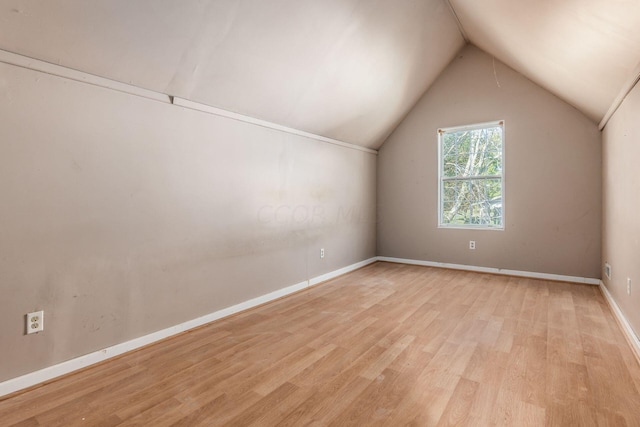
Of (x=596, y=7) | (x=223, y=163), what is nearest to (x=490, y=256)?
(x=596, y=7)

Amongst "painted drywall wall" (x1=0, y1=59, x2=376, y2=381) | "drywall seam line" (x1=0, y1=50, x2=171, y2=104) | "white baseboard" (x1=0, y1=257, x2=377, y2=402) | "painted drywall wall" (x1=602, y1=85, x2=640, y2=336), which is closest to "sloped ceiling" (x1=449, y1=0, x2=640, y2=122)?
"painted drywall wall" (x1=602, y1=85, x2=640, y2=336)

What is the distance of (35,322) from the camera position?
1.86 m

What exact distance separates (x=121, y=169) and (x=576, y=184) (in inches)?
193

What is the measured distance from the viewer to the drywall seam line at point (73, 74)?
1766mm

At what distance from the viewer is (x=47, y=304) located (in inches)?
75.2

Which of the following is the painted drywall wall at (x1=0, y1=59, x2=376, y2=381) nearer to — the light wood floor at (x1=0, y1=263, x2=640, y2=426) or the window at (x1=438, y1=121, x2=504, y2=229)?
the light wood floor at (x1=0, y1=263, x2=640, y2=426)

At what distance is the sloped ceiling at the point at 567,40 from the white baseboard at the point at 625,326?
185 centimetres

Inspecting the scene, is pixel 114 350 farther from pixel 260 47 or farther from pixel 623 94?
pixel 623 94

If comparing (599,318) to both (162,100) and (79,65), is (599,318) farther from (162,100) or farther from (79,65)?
(79,65)

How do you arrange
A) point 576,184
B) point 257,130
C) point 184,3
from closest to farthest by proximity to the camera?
point 184,3 < point 257,130 < point 576,184

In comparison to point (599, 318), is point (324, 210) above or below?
above

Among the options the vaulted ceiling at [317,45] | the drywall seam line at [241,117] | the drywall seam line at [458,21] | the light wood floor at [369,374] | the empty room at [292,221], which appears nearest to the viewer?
the light wood floor at [369,374]

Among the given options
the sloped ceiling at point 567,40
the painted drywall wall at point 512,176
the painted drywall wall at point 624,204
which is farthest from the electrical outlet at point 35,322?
the painted drywall wall at point 512,176

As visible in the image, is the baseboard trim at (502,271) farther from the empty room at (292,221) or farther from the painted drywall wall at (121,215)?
the painted drywall wall at (121,215)
